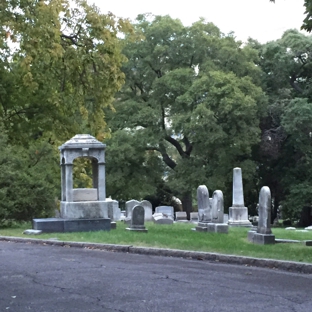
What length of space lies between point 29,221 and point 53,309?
16.8 metres

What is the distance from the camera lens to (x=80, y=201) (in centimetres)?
1931

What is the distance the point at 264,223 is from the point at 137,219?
4.83 metres

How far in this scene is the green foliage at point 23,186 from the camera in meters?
21.5

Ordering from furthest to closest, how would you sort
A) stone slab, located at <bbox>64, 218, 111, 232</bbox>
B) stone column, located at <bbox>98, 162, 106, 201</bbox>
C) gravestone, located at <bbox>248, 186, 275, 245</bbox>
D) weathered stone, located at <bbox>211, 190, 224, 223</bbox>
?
1. stone column, located at <bbox>98, 162, 106, 201</bbox>
2. stone slab, located at <bbox>64, 218, 111, 232</bbox>
3. weathered stone, located at <bbox>211, 190, 224, 223</bbox>
4. gravestone, located at <bbox>248, 186, 275, 245</bbox>

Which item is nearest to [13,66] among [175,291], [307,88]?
[175,291]

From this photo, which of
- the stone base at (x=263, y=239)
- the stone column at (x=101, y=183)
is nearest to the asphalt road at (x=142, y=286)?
the stone base at (x=263, y=239)

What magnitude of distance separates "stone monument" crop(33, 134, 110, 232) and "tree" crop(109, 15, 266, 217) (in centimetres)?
1495

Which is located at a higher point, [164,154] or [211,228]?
[164,154]

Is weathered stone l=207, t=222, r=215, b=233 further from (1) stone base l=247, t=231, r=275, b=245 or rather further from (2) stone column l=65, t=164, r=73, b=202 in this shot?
(2) stone column l=65, t=164, r=73, b=202

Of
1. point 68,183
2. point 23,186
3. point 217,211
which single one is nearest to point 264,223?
point 217,211

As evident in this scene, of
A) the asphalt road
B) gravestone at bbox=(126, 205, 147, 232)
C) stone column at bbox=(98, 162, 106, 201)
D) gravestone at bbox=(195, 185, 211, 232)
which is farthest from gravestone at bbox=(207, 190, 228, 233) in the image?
the asphalt road

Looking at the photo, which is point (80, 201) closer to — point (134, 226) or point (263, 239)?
point (134, 226)

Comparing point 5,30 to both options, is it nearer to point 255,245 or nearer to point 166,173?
point 255,245

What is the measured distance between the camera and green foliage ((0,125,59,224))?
70.6 feet
